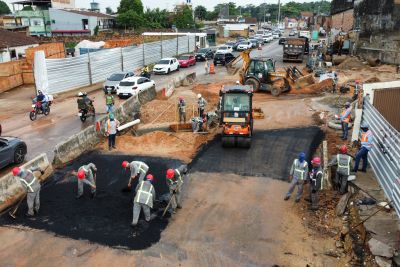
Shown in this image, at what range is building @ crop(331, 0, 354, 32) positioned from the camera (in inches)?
2276

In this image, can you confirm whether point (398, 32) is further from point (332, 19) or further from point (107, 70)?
point (332, 19)

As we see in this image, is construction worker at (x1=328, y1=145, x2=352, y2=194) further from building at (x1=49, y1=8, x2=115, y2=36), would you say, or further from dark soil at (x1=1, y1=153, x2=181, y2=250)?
building at (x1=49, y1=8, x2=115, y2=36)

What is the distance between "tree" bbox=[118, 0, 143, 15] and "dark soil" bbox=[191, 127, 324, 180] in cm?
6629

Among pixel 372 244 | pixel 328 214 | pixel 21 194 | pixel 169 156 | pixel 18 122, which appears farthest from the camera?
pixel 18 122

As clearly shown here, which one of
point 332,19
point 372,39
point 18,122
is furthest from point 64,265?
point 332,19

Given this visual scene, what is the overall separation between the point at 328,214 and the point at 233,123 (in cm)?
604

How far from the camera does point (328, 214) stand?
11602 millimetres

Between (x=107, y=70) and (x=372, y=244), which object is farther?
(x=107, y=70)

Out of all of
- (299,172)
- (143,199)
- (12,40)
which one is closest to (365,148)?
(299,172)

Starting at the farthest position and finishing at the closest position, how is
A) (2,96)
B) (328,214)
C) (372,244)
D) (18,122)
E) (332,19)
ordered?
(332,19)
(2,96)
(18,122)
(328,214)
(372,244)

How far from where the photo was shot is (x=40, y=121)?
71.4ft

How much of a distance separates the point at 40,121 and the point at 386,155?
1790 centimetres

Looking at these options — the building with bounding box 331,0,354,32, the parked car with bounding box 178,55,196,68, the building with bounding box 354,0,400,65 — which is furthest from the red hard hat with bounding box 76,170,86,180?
the building with bounding box 331,0,354,32

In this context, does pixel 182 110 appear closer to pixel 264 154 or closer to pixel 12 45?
pixel 264 154
